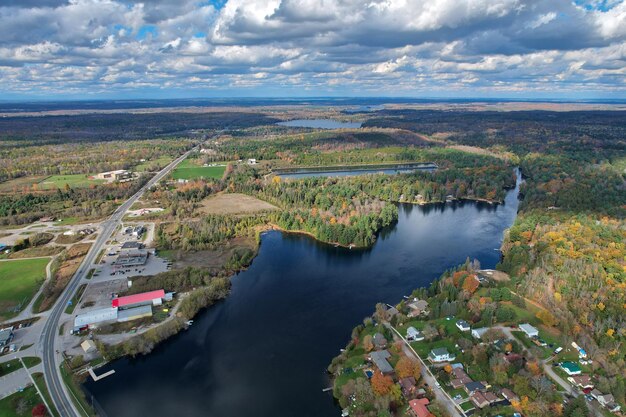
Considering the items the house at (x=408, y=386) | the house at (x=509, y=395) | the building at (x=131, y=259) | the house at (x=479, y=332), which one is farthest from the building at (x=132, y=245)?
the house at (x=509, y=395)

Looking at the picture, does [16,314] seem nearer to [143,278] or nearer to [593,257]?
[143,278]

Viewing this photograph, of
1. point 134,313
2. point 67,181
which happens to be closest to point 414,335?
point 134,313

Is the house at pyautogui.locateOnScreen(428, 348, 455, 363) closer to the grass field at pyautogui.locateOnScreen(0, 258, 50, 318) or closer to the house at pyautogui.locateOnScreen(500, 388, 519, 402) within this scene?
the house at pyautogui.locateOnScreen(500, 388, 519, 402)

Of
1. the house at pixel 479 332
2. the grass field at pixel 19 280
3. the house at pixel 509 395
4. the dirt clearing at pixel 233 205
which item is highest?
the dirt clearing at pixel 233 205

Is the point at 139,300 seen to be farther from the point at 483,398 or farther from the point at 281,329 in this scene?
the point at 483,398

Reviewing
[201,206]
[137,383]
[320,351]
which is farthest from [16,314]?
[201,206]

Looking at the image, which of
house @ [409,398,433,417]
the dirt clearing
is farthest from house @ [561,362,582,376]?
the dirt clearing

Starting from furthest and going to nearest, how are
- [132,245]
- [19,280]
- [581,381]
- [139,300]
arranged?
[132,245]
[19,280]
[139,300]
[581,381]

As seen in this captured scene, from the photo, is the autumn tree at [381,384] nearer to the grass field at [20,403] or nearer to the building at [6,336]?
the grass field at [20,403]
